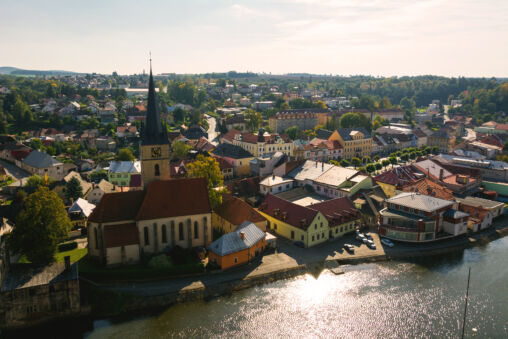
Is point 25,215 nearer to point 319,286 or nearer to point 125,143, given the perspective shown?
point 319,286

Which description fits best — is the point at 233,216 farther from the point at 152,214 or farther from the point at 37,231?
the point at 37,231

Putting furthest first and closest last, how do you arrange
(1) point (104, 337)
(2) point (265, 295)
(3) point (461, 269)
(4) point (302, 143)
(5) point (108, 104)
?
1. (5) point (108, 104)
2. (4) point (302, 143)
3. (3) point (461, 269)
4. (2) point (265, 295)
5. (1) point (104, 337)

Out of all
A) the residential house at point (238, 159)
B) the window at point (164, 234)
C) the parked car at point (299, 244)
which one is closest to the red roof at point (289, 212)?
the parked car at point (299, 244)

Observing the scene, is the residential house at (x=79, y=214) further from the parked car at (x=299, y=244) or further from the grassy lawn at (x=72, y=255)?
the parked car at (x=299, y=244)

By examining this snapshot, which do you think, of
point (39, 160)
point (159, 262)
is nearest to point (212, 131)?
point (39, 160)

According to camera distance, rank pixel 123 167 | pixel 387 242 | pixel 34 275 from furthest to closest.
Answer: pixel 123 167 → pixel 387 242 → pixel 34 275

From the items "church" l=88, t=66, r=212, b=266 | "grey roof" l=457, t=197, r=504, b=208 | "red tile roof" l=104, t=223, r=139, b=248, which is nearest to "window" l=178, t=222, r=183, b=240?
"church" l=88, t=66, r=212, b=266

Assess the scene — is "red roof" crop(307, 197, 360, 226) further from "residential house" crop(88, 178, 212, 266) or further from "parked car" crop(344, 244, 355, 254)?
"residential house" crop(88, 178, 212, 266)

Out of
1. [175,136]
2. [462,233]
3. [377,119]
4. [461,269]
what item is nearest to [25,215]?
[461,269]
